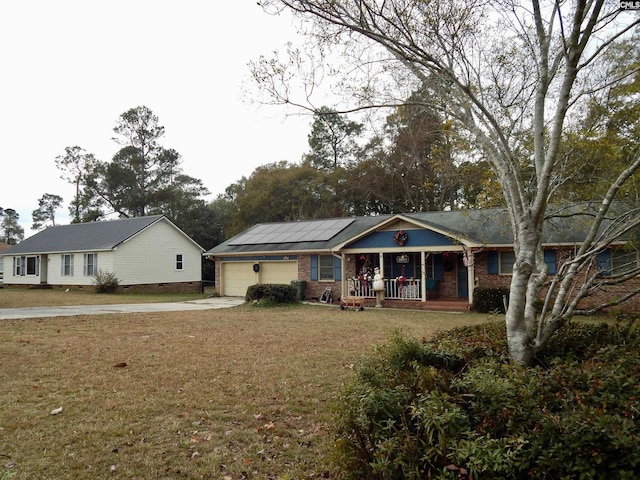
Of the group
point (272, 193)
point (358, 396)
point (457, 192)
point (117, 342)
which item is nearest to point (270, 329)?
point (117, 342)

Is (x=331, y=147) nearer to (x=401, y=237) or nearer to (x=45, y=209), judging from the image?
(x=401, y=237)

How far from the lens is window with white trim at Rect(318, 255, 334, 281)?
20672 millimetres

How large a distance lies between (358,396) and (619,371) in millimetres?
1690

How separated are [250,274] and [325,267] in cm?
447

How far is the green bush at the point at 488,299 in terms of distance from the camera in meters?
15.4

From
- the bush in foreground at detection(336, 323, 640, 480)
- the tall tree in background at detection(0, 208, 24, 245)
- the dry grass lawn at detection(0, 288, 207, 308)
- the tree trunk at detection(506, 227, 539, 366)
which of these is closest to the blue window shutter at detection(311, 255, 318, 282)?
the dry grass lawn at detection(0, 288, 207, 308)

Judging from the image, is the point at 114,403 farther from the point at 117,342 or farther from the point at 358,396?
the point at 117,342

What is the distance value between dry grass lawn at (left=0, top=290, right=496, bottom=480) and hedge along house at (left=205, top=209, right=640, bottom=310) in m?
7.69

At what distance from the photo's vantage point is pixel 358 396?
115 inches

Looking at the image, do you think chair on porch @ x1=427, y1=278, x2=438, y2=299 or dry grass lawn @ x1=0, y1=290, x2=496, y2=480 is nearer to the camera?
dry grass lawn @ x1=0, y1=290, x2=496, y2=480

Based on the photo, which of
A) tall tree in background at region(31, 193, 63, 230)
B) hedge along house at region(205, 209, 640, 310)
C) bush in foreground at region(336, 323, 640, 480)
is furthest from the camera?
tall tree in background at region(31, 193, 63, 230)

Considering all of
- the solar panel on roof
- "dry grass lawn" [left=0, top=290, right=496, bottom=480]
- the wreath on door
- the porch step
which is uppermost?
the solar panel on roof

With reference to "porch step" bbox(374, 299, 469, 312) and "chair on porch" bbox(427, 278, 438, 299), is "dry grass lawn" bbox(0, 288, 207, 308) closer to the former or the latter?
"porch step" bbox(374, 299, 469, 312)

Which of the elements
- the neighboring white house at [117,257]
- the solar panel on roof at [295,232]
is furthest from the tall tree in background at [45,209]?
the solar panel on roof at [295,232]
